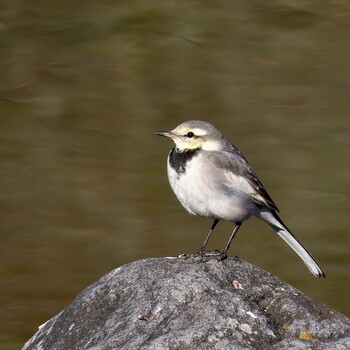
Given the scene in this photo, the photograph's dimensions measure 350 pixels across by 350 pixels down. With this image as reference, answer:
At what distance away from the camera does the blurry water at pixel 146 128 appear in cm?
1488

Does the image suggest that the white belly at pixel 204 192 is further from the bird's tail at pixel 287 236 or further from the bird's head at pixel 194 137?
the bird's tail at pixel 287 236

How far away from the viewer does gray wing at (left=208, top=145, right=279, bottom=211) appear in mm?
8367

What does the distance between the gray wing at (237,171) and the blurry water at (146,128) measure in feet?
18.0

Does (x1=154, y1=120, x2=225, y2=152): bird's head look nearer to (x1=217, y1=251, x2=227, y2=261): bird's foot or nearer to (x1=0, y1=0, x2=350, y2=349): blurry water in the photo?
(x1=217, y1=251, x2=227, y2=261): bird's foot

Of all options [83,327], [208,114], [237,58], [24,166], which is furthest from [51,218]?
[83,327]

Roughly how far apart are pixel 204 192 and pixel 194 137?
0.35m

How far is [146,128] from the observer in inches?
654

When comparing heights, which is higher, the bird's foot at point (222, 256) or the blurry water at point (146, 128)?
the bird's foot at point (222, 256)

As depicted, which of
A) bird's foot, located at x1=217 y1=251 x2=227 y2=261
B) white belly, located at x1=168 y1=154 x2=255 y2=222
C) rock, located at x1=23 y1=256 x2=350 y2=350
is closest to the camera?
rock, located at x1=23 y1=256 x2=350 y2=350

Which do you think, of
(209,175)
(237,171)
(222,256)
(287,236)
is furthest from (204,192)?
(287,236)

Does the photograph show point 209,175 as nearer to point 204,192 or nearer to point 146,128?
point 204,192

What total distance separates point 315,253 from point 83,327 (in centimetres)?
789

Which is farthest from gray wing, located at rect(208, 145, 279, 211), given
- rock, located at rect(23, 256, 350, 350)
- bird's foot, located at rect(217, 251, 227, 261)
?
rock, located at rect(23, 256, 350, 350)

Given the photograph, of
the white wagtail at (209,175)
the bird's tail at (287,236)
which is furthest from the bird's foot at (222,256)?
the bird's tail at (287,236)
